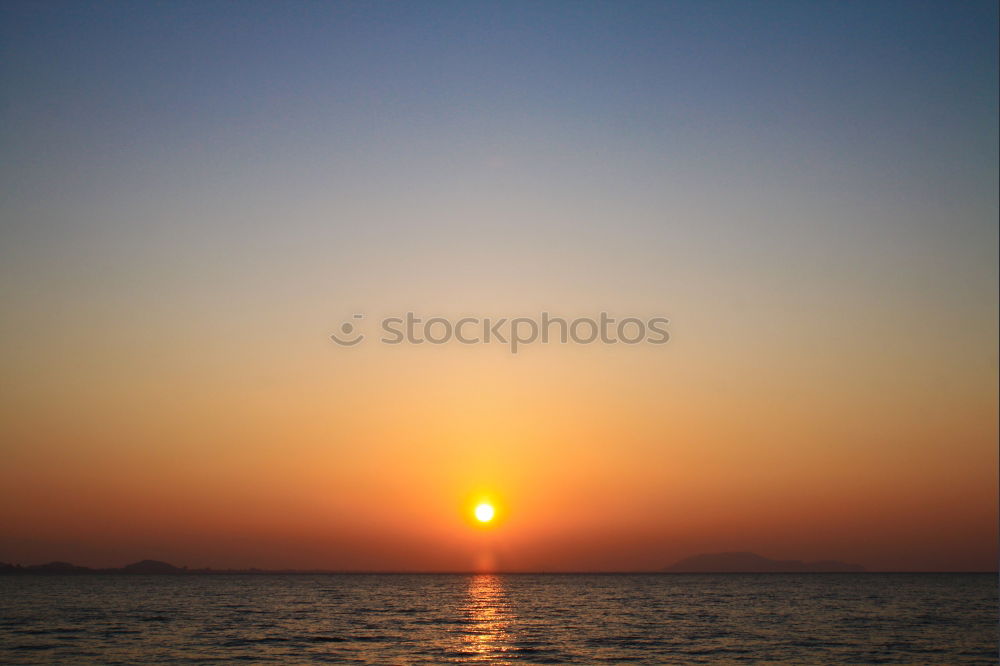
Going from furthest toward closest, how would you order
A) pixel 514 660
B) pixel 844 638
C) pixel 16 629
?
1. pixel 16 629
2. pixel 844 638
3. pixel 514 660

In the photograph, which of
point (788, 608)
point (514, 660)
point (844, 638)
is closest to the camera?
point (514, 660)

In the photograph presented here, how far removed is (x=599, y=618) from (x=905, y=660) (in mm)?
34814

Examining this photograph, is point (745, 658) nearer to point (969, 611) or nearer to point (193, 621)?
point (193, 621)

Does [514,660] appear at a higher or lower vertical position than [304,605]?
higher

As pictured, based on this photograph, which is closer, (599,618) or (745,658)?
(745,658)

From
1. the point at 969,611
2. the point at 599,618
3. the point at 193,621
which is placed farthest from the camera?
the point at 969,611

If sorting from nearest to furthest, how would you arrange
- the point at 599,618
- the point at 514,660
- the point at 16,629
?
1. the point at 514,660
2. the point at 16,629
3. the point at 599,618

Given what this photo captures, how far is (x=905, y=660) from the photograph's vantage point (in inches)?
1775

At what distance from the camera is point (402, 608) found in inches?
3743

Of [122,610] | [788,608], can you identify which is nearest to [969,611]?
[788,608]

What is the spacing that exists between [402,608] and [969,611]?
55.9 m

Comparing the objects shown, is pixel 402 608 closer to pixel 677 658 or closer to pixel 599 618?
pixel 599 618

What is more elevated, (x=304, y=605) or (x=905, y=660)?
(x=905, y=660)

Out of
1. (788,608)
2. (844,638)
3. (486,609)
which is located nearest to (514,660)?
(844,638)
